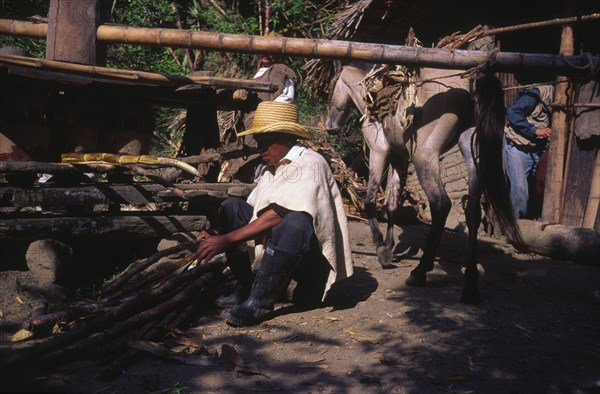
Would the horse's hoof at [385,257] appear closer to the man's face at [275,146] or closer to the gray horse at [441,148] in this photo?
the gray horse at [441,148]

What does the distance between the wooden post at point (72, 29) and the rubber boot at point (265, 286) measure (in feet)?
8.62

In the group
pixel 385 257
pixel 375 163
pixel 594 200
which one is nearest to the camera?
pixel 385 257

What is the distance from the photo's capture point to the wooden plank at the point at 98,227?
405cm

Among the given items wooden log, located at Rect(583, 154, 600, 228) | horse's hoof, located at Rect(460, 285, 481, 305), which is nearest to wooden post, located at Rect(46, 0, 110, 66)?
horse's hoof, located at Rect(460, 285, 481, 305)

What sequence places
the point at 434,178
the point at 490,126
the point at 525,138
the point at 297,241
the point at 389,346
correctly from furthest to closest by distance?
1. the point at 525,138
2. the point at 434,178
3. the point at 490,126
4. the point at 297,241
5. the point at 389,346

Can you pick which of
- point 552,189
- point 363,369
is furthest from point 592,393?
point 552,189

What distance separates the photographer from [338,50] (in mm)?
4629

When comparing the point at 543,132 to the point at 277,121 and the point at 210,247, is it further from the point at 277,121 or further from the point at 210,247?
the point at 210,247

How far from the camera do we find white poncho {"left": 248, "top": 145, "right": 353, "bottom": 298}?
3633mm

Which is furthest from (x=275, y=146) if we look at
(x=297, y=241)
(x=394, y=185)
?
(x=394, y=185)

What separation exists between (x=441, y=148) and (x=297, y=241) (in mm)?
2319

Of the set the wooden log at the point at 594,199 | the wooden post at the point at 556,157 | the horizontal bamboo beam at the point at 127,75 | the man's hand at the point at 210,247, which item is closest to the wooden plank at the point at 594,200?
the wooden log at the point at 594,199

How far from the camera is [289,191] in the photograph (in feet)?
11.9

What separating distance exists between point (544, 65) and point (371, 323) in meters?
2.58
